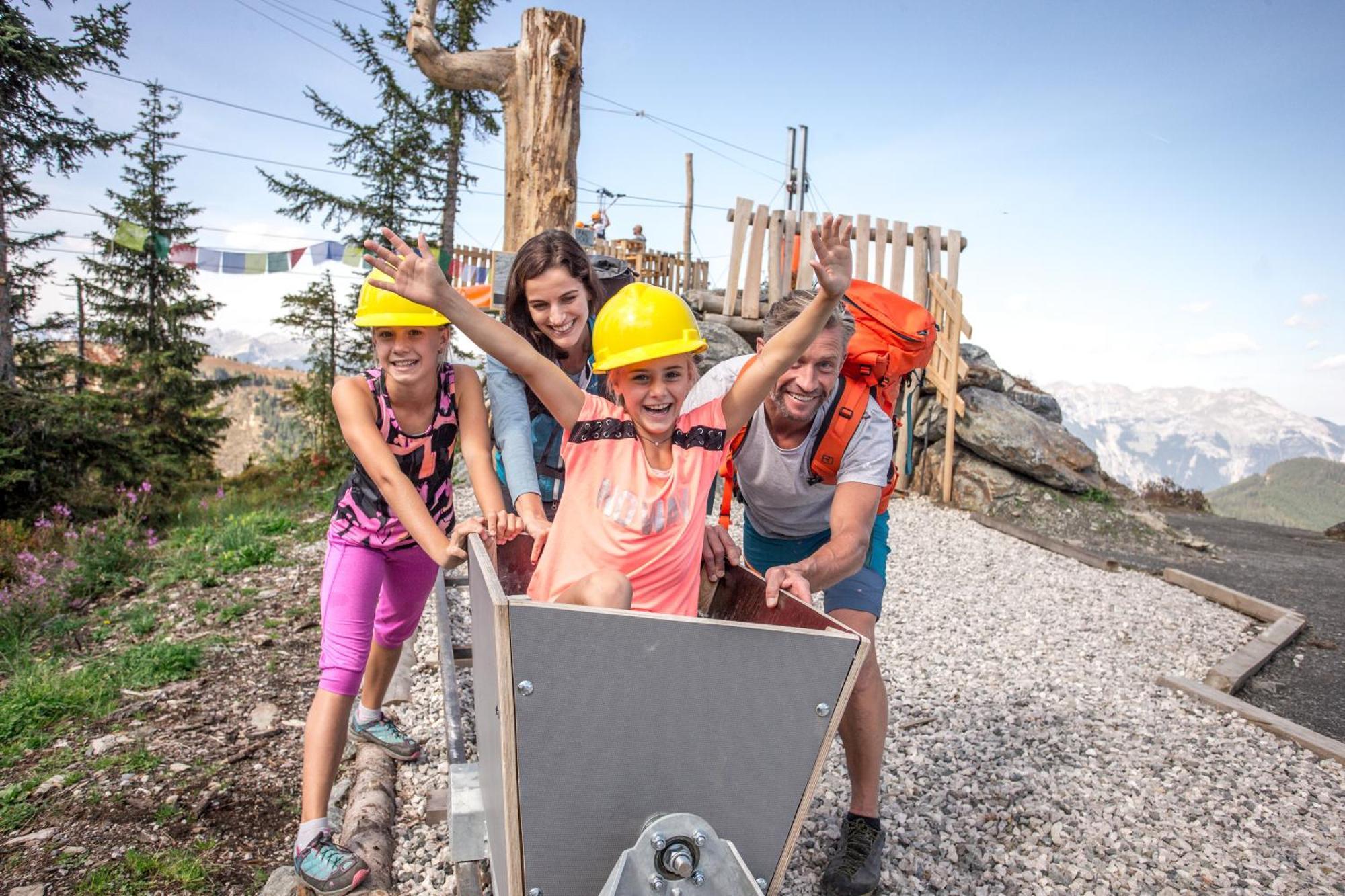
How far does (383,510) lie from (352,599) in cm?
31

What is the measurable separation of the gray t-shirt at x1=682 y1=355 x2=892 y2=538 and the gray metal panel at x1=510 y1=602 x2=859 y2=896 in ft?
3.78

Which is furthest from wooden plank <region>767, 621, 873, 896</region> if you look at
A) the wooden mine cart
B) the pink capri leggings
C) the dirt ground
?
the dirt ground

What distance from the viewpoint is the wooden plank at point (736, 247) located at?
11.3 meters

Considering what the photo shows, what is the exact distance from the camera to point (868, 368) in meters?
2.76

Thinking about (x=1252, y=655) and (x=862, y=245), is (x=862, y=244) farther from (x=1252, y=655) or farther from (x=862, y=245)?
(x=1252, y=655)

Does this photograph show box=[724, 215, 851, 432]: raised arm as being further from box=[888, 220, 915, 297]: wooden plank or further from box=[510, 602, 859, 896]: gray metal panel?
box=[888, 220, 915, 297]: wooden plank

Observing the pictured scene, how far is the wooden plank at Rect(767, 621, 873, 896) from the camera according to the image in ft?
5.09

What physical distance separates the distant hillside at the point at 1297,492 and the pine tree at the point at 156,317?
10945 centimetres

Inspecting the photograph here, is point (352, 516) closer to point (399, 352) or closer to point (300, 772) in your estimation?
point (399, 352)

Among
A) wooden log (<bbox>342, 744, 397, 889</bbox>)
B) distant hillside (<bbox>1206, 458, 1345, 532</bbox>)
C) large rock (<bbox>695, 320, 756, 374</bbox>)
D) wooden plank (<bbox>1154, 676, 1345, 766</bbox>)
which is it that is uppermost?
large rock (<bbox>695, 320, 756, 374</bbox>)

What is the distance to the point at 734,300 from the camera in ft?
39.0

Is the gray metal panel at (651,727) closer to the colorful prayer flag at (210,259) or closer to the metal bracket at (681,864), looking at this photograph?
the metal bracket at (681,864)

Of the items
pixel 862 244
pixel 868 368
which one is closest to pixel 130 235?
pixel 862 244

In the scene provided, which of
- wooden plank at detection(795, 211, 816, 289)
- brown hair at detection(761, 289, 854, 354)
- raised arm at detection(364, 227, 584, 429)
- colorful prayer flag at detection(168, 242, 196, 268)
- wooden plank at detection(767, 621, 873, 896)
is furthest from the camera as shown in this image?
colorful prayer flag at detection(168, 242, 196, 268)
